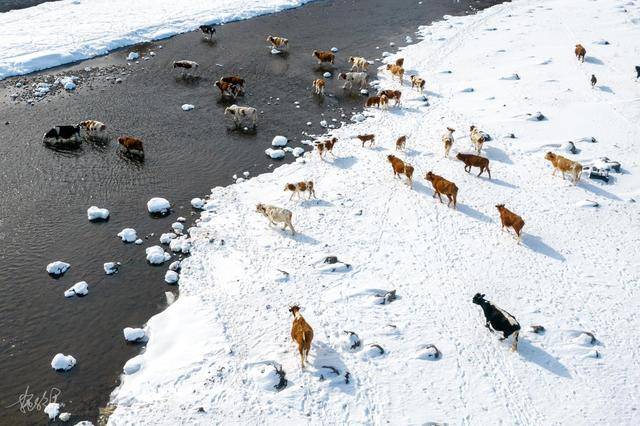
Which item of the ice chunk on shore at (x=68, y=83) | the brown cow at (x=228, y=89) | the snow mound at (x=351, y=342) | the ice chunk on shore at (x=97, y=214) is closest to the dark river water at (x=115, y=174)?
the ice chunk on shore at (x=97, y=214)

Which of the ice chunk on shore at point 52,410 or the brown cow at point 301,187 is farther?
the brown cow at point 301,187

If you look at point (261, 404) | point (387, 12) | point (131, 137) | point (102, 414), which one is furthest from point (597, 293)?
point (387, 12)

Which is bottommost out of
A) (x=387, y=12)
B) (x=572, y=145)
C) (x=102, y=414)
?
(x=102, y=414)

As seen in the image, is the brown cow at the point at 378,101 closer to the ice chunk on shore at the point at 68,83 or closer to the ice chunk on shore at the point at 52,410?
the ice chunk on shore at the point at 68,83

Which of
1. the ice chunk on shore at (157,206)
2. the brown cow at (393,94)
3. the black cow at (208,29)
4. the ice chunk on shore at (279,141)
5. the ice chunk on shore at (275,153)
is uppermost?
the black cow at (208,29)

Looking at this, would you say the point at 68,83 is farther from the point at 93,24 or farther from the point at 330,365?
the point at 330,365

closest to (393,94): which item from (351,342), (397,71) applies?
(397,71)

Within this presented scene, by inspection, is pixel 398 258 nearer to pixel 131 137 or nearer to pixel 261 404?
pixel 261 404
